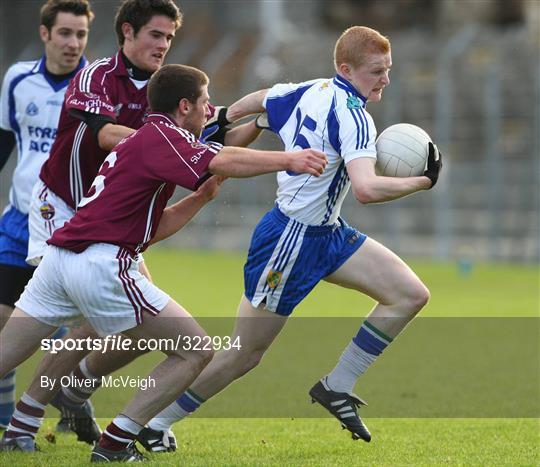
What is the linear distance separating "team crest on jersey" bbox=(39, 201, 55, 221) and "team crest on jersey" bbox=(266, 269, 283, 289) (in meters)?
1.33

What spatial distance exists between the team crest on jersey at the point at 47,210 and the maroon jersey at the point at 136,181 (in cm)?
103

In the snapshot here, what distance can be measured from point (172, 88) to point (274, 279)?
1.28m

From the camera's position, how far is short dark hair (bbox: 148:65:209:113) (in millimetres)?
5906

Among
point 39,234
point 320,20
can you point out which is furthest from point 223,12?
point 39,234

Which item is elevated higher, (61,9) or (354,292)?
(61,9)

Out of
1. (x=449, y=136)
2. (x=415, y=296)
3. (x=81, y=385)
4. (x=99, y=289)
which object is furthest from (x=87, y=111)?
(x=449, y=136)

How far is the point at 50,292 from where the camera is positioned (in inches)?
232

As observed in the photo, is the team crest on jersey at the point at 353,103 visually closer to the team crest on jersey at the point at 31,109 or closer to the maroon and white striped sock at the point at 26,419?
the team crest on jersey at the point at 31,109

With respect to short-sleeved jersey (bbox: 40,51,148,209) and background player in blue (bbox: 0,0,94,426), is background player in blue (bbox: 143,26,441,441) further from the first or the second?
background player in blue (bbox: 0,0,94,426)

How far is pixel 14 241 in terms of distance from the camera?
286 inches

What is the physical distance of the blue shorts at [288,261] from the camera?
659 centimetres

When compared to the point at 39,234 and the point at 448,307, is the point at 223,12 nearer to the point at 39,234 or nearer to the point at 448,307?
the point at 448,307
